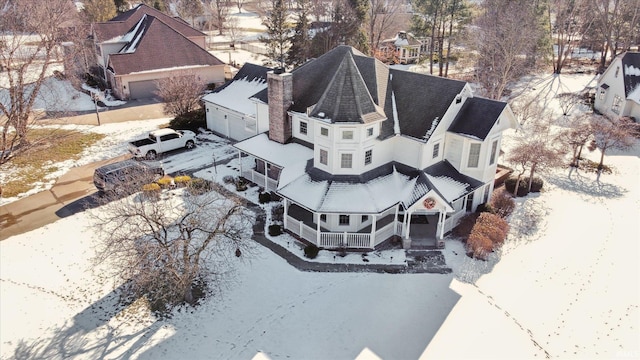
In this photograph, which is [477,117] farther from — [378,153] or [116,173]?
[116,173]

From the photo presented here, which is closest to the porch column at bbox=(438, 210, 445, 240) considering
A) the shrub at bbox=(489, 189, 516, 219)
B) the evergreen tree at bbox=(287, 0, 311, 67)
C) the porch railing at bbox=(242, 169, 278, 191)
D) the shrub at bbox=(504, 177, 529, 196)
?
the shrub at bbox=(489, 189, 516, 219)

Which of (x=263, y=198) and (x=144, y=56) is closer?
(x=263, y=198)

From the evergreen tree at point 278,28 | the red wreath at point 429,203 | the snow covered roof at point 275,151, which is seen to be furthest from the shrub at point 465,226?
the evergreen tree at point 278,28

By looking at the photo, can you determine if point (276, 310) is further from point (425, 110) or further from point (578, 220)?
point (578, 220)

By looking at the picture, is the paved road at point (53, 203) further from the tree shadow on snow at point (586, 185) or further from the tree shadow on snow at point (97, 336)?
the tree shadow on snow at point (586, 185)

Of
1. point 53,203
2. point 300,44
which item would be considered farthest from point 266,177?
point 300,44

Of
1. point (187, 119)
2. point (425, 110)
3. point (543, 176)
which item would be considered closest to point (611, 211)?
point (543, 176)
